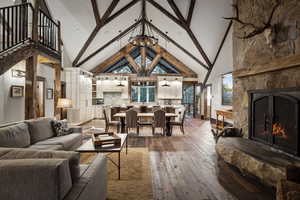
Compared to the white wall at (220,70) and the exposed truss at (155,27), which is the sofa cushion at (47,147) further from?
the white wall at (220,70)

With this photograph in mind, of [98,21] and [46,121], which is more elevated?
[98,21]

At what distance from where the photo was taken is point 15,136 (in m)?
2.54

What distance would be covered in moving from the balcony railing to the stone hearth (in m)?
4.75

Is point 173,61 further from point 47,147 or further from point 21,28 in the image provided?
point 47,147

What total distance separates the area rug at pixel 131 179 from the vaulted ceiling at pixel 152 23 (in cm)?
501

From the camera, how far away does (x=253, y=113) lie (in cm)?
357

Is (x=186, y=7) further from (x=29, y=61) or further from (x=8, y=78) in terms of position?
(x=8, y=78)

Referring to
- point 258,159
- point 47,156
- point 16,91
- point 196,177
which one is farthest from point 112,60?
point 47,156

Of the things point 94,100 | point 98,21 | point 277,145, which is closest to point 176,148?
point 277,145

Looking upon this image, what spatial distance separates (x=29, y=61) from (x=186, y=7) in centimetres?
528

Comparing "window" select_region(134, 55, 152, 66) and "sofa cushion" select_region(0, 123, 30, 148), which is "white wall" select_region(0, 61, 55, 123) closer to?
"sofa cushion" select_region(0, 123, 30, 148)

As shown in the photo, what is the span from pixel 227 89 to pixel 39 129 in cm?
672

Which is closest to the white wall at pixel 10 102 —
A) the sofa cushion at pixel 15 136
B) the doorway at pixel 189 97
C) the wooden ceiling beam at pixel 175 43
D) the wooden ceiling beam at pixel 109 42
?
the sofa cushion at pixel 15 136

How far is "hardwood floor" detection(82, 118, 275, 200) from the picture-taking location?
2.18 meters
